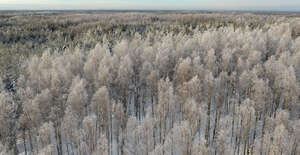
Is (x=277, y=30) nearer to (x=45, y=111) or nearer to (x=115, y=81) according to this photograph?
(x=115, y=81)

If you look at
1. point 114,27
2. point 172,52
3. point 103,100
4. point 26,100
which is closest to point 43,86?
point 26,100

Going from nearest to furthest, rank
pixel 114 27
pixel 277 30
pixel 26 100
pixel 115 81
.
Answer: pixel 26 100 < pixel 115 81 < pixel 277 30 < pixel 114 27

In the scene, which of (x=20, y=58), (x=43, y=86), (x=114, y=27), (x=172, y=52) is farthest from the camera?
(x=114, y=27)

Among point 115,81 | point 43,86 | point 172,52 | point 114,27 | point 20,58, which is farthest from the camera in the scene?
point 114,27

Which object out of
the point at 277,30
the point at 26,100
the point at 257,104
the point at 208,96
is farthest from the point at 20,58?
the point at 277,30

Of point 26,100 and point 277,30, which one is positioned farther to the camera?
point 277,30

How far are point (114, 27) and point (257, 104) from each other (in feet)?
453

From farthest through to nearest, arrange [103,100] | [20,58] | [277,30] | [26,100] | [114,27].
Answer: [114,27] < [277,30] < [20,58] < [103,100] < [26,100]

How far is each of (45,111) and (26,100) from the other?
510 centimetres

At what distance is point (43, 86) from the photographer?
6184 centimetres

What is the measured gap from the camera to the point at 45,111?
52.2m

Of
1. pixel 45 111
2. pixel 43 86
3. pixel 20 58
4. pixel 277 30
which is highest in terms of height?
pixel 277 30

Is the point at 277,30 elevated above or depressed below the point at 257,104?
above

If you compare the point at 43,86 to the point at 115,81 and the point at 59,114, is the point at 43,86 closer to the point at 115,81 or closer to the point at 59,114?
the point at 59,114
